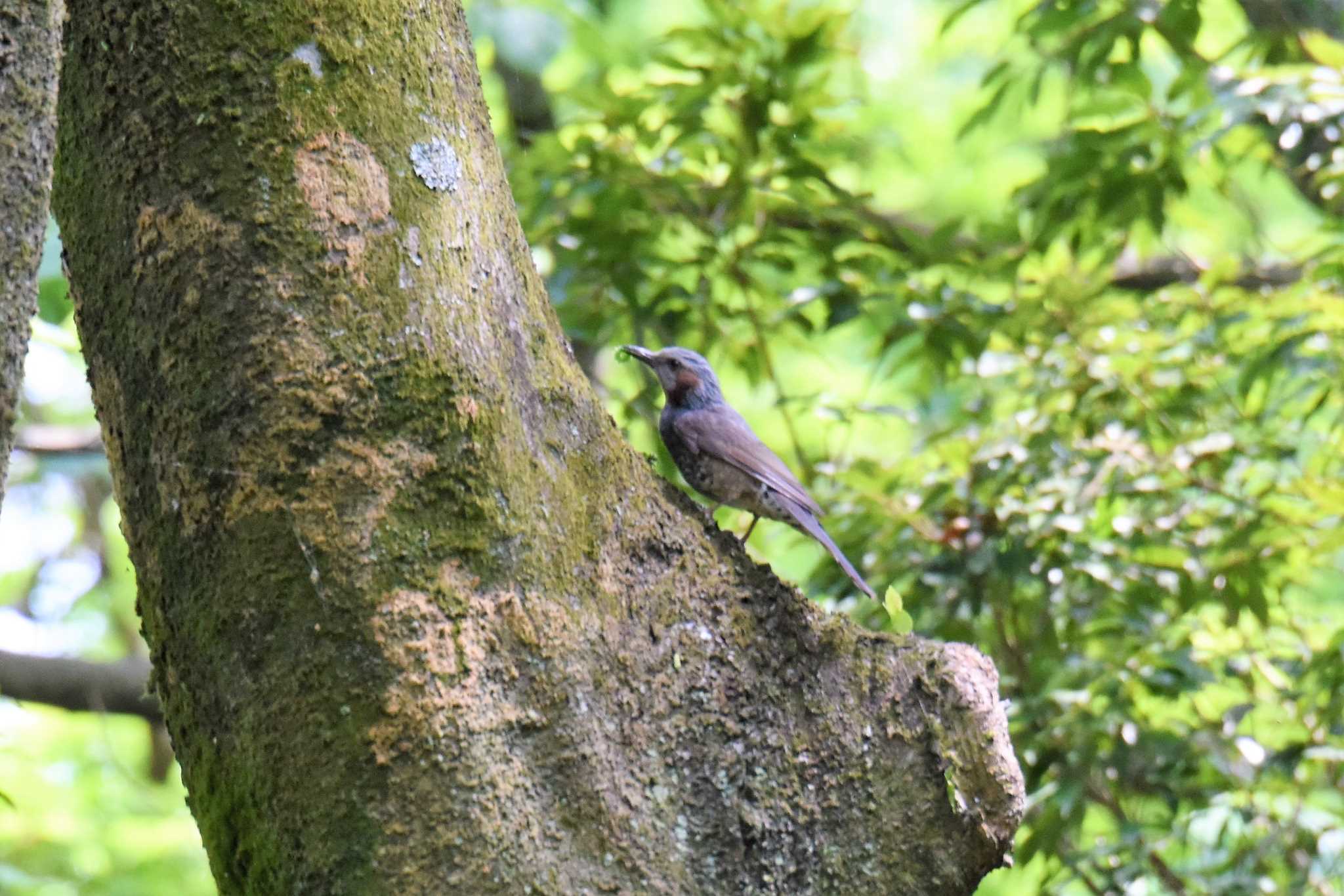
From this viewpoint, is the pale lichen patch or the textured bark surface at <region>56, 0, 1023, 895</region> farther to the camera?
the pale lichen patch

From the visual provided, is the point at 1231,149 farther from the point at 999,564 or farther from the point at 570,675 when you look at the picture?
the point at 570,675

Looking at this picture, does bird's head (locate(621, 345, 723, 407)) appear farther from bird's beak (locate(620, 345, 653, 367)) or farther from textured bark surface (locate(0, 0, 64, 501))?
textured bark surface (locate(0, 0, 64, 501))

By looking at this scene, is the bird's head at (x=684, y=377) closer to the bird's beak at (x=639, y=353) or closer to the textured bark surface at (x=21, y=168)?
the bird's beak at (x=639, y=353)

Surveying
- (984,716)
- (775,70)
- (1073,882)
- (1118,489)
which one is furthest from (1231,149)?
(984,716)

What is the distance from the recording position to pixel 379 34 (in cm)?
210

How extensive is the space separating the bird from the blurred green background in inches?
10.1

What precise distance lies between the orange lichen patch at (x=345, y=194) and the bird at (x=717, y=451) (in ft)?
6.36

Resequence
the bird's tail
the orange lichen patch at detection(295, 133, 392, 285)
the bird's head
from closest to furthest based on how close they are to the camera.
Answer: the orange lichen patch at detection(295, 133, 392, 285), the bird's tail, the bird's head

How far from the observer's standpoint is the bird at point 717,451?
3.92 m

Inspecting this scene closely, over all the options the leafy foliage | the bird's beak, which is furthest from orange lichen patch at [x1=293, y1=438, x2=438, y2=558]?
the leafy foliage

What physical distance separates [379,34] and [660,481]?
934 millimetres

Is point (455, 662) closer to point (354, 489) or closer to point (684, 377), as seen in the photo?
point (354, 489)

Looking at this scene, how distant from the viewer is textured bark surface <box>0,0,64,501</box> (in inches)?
68.1

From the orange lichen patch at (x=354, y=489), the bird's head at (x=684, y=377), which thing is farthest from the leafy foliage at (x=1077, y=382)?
the orange lichen patch at (x=354, y=489)
